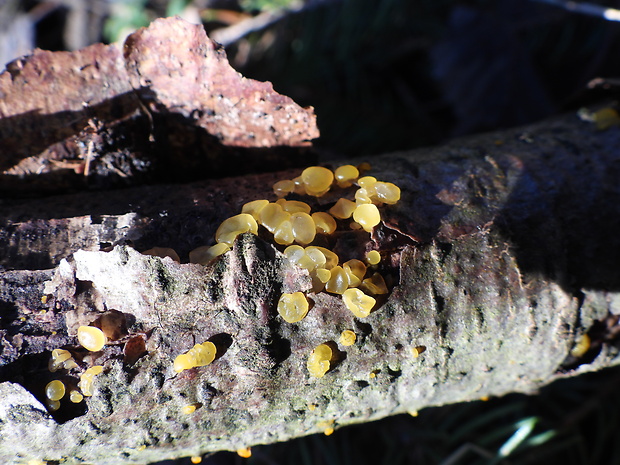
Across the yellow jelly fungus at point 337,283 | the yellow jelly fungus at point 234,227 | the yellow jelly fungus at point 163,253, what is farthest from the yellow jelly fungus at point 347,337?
the yellow jelly fungus at point 163,253

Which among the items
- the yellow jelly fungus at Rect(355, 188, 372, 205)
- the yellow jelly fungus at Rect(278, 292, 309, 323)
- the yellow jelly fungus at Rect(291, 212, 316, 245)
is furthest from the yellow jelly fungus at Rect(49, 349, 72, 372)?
the yellow jelly fungus at Rect(355, 188, 372, 205)

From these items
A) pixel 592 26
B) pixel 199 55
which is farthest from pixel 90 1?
pixel 592 26

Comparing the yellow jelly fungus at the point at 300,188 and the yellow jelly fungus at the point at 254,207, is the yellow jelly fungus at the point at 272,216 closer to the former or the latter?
the yellow jelly fungus at the point at 254,207

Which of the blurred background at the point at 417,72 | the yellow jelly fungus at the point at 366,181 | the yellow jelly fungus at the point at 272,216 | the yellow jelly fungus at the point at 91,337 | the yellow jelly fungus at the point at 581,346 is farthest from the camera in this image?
the blurred background at the point at 417,72

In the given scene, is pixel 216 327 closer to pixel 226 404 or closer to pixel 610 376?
pixel 226 404

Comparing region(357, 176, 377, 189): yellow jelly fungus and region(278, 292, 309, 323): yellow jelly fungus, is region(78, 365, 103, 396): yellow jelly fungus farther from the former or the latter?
region(357, 176, 377, 189): yellow jelly fungus

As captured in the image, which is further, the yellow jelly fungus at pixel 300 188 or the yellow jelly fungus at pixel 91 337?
the yellow jelly fungus at pixel 300 188
